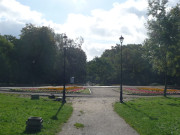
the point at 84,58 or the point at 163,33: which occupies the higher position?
the point at 84,58

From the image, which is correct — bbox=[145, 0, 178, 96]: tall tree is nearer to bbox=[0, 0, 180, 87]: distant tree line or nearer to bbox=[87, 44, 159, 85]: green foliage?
bbox=[0, 0, 180, 87]: distant tree line

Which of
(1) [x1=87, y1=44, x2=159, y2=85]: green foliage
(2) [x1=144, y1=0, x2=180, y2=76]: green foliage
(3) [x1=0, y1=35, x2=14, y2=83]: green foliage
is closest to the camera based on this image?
(2) [x1=144, y1=0, x2=180, y2=76]: green foliage

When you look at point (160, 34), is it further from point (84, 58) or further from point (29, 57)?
point (84, 58)

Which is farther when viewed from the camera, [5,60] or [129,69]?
[129,69]

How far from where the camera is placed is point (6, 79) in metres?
57.4

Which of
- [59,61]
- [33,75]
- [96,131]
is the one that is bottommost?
[96,131]

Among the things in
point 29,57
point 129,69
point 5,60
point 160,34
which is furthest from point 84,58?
point 160,34

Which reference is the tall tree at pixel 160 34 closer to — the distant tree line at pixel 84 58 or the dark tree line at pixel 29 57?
the distant tree line at pixel 84 58

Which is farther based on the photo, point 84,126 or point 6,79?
point 6,79

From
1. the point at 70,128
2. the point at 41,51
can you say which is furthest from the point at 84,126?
the point at 41,51

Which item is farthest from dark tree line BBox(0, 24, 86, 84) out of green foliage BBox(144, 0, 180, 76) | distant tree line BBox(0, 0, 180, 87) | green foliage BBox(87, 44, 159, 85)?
green foliage BBox(144, 0, 180, 76)

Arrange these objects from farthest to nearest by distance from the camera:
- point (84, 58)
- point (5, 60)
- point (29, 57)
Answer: point (84, 58)
point (29, 57)
point (5, 60)

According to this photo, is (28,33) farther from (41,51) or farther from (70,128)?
(70,128)

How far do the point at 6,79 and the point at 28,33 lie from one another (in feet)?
42.9
